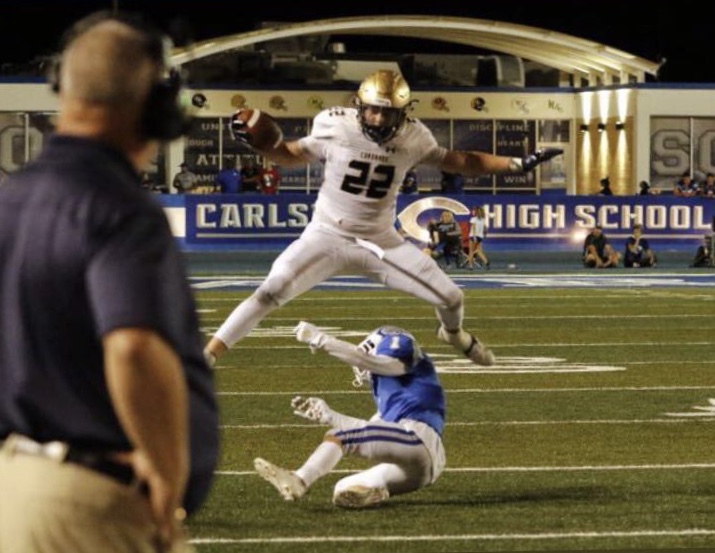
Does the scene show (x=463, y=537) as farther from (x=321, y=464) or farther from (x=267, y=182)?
(x=267, y=182)

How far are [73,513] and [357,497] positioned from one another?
482 cm

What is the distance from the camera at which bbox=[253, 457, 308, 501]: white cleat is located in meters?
7.75

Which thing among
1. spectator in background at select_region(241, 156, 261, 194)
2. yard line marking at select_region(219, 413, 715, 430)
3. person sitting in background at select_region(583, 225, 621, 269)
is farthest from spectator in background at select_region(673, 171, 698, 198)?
yard line marking at select_region(219, 413, 715, 430)

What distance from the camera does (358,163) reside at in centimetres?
1009

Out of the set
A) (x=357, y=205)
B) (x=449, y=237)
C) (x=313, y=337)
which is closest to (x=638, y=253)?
(x=449, y=237)

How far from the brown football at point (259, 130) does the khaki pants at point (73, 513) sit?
6641 mm

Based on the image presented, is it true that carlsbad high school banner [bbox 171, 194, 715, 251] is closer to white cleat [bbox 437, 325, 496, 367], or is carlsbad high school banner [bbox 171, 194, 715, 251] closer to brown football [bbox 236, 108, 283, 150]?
white cleat [bbox 437, 325, 496, 367]

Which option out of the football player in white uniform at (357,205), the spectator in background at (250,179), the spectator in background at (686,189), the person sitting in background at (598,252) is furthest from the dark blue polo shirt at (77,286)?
the spectator in background at (686,189)

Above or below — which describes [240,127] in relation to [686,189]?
above

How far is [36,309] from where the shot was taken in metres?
3.24

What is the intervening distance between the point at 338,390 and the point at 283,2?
133 feet

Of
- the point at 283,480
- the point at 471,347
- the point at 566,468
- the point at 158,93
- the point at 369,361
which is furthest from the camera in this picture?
the point at 471,347

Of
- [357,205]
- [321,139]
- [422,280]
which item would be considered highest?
[321,139]

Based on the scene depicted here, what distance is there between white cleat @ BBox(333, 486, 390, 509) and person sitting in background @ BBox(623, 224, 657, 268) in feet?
67.2
